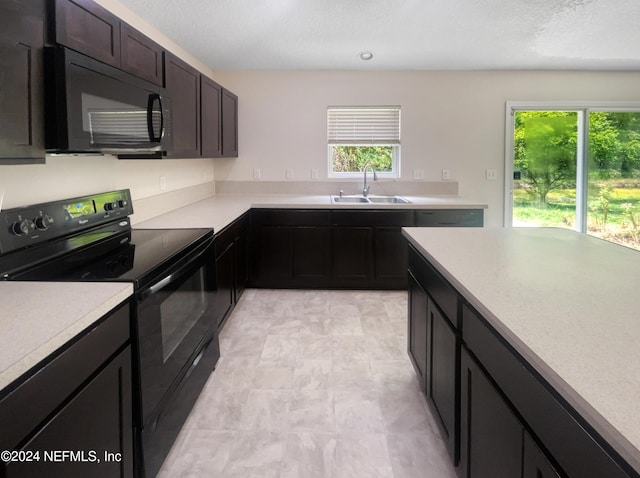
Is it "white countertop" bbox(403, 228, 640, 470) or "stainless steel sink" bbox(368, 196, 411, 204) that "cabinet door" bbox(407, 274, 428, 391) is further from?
"stainless steel sink" bbox(368, 196, 411, 204)

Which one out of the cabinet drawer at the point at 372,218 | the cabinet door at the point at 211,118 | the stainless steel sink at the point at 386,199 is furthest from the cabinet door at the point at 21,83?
the stainless steel sink at the point at 386,199

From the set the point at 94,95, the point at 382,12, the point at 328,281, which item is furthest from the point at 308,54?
the point at 94,95

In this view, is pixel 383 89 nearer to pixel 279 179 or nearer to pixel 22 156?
pixel 279 179

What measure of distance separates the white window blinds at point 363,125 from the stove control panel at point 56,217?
2729 millimetres

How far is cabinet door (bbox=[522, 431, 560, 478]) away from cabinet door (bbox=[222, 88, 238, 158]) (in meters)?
3.72

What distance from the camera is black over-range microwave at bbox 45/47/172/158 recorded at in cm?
167

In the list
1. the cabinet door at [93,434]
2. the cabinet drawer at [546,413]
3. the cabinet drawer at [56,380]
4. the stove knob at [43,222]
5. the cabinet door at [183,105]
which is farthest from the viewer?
the cabinet door at [183,105]

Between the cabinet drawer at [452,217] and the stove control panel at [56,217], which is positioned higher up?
the stove control panel at [56,217]

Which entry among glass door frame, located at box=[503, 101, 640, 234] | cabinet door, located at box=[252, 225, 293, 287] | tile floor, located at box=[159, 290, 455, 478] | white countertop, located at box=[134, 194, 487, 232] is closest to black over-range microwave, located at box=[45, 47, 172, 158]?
white countertop, located at box=[134, 194, 487, 232]

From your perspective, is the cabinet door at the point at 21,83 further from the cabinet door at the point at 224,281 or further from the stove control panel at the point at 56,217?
the cabinet door at the point at 224,281

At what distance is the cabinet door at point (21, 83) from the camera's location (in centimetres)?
143

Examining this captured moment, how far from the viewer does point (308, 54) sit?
4.25 meters

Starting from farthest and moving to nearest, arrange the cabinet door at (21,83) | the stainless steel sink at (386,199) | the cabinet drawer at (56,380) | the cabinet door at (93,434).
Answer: the stainless steel sink at (386,199) → the cabinet door at (21,83) → the cabinet door at (93,434) → the cabinet drawer at (56,380)

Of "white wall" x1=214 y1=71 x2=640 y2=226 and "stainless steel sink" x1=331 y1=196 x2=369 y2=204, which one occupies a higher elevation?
"white wall" x1=214 y1=71 x2=640 y2=226
